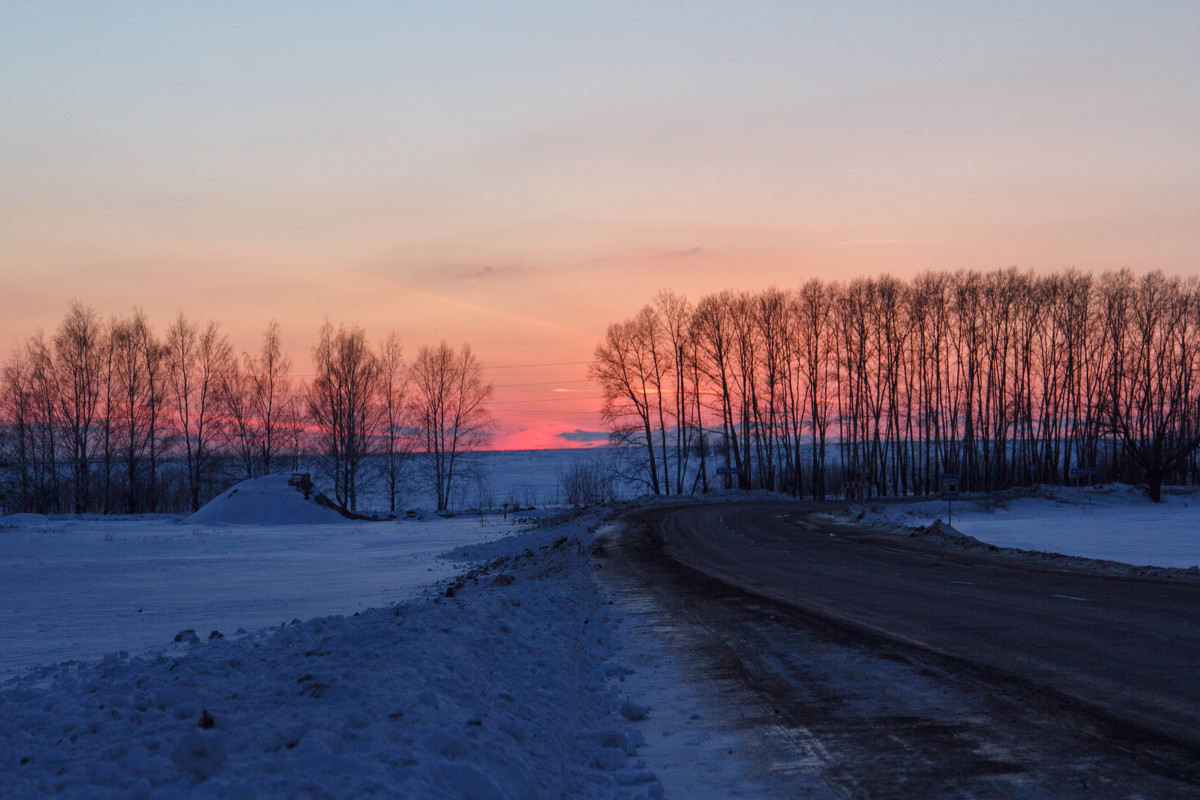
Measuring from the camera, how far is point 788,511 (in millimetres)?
47938

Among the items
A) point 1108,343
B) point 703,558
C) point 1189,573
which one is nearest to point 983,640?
point 1189,573

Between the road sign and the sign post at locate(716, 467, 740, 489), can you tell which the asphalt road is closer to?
the road sign

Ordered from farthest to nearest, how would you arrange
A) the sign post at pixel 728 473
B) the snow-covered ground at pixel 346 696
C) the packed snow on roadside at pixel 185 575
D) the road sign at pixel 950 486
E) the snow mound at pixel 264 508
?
the sign post at pixel 728 473 < the snow mound at pixel 264 508 < the road sign at pixel 950 486 < the packed snow on roadside at pixel 185 575 < the snow-covered ground at pixel 346 696

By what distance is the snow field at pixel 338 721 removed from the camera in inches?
183

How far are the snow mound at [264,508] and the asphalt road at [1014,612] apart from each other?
90.3 feet

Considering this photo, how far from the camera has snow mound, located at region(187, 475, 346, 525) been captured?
150 ft

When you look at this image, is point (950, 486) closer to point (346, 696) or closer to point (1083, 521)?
point (1083, 521)

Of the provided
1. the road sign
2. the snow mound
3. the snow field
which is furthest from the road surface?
the snow mound

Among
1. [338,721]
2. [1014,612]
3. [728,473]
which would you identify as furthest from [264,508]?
[338,721]

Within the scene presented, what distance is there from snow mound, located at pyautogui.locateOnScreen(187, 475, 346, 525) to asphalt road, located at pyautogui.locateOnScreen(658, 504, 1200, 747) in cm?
2751

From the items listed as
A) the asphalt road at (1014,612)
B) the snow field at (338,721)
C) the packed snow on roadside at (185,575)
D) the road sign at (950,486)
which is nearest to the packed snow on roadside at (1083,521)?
the road sign at (950,486)

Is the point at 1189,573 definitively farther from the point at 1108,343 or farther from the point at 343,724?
the point at 1108,343

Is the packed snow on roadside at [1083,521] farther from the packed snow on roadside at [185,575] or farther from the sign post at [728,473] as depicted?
the sign post at [728,473]

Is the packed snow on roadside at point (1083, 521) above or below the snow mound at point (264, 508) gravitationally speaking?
below
